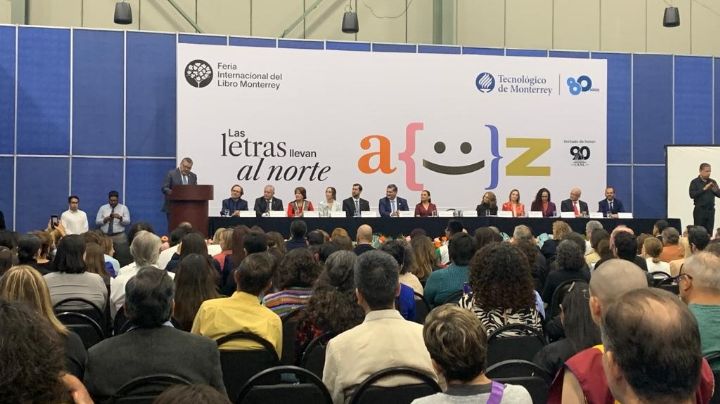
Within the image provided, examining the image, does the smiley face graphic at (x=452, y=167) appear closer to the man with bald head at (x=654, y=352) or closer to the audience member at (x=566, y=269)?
the audience member at (x=566, y=269)

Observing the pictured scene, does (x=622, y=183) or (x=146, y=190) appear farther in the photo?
(x=622, y=183)

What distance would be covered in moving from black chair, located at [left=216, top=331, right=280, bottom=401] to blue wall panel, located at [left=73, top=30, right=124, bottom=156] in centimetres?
1218

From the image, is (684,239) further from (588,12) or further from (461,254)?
(588,12)

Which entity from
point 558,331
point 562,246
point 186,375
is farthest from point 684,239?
point 186,375

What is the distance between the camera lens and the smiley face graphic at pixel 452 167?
15953mm

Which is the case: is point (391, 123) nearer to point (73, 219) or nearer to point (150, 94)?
point (150, 94)

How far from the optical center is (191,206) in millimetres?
12156

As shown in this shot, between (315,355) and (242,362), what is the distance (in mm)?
310

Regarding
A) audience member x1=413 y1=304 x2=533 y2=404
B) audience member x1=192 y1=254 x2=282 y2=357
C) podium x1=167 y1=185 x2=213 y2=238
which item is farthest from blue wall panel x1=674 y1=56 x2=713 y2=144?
audience member x1=413 y1=304 x2=533 y2=404

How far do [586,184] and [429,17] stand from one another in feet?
16.9

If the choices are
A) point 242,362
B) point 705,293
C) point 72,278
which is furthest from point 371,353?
point 72,278

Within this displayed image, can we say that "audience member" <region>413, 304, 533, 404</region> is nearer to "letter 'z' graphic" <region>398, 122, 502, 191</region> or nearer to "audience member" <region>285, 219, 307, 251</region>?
"audience member" <region>285, 219, 307, 251</region>

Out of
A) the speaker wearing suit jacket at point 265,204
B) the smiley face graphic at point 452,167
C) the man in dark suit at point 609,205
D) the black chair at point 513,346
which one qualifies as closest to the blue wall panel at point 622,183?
the man in dark suit at point 609,205

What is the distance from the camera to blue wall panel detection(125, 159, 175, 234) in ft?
50.8
